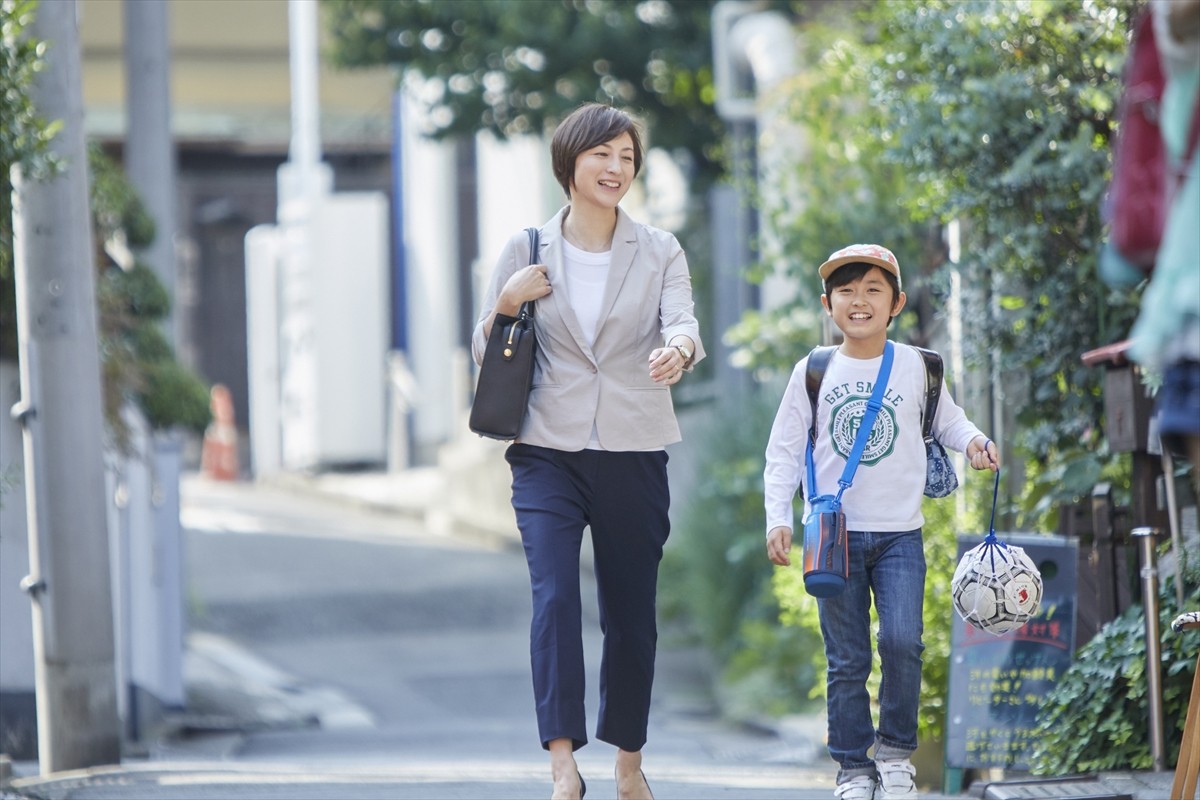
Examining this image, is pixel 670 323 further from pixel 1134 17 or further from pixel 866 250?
pixel 1134 17

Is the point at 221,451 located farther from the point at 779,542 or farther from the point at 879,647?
the point at 779,542

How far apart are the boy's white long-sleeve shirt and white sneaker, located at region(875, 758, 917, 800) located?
0.60 meters

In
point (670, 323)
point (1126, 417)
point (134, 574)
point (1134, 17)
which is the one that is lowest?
point (134, 574)

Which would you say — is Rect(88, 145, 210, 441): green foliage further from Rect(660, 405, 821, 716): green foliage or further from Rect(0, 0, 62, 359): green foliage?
Rect(660, 405, 821, 716): green foliage

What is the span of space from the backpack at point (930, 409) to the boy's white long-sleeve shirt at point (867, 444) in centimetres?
2

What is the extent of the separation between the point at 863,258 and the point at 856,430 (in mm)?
Answer: 434

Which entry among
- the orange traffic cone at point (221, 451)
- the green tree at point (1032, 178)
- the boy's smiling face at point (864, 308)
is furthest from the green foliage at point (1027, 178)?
the orange traffic cone at point (221, 451)

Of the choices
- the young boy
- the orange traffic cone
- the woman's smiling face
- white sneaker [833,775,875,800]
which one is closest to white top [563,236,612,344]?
the woman's smiling face

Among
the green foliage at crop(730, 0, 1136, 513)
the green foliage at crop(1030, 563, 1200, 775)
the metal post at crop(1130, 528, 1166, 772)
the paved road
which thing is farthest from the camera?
the paved road

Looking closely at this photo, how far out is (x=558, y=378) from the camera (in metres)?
4.68

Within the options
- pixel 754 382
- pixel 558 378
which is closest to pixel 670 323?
pixel 558 378

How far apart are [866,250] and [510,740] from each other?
225 inches

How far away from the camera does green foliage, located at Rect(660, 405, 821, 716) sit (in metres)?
10.6

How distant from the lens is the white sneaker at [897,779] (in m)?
4.59
